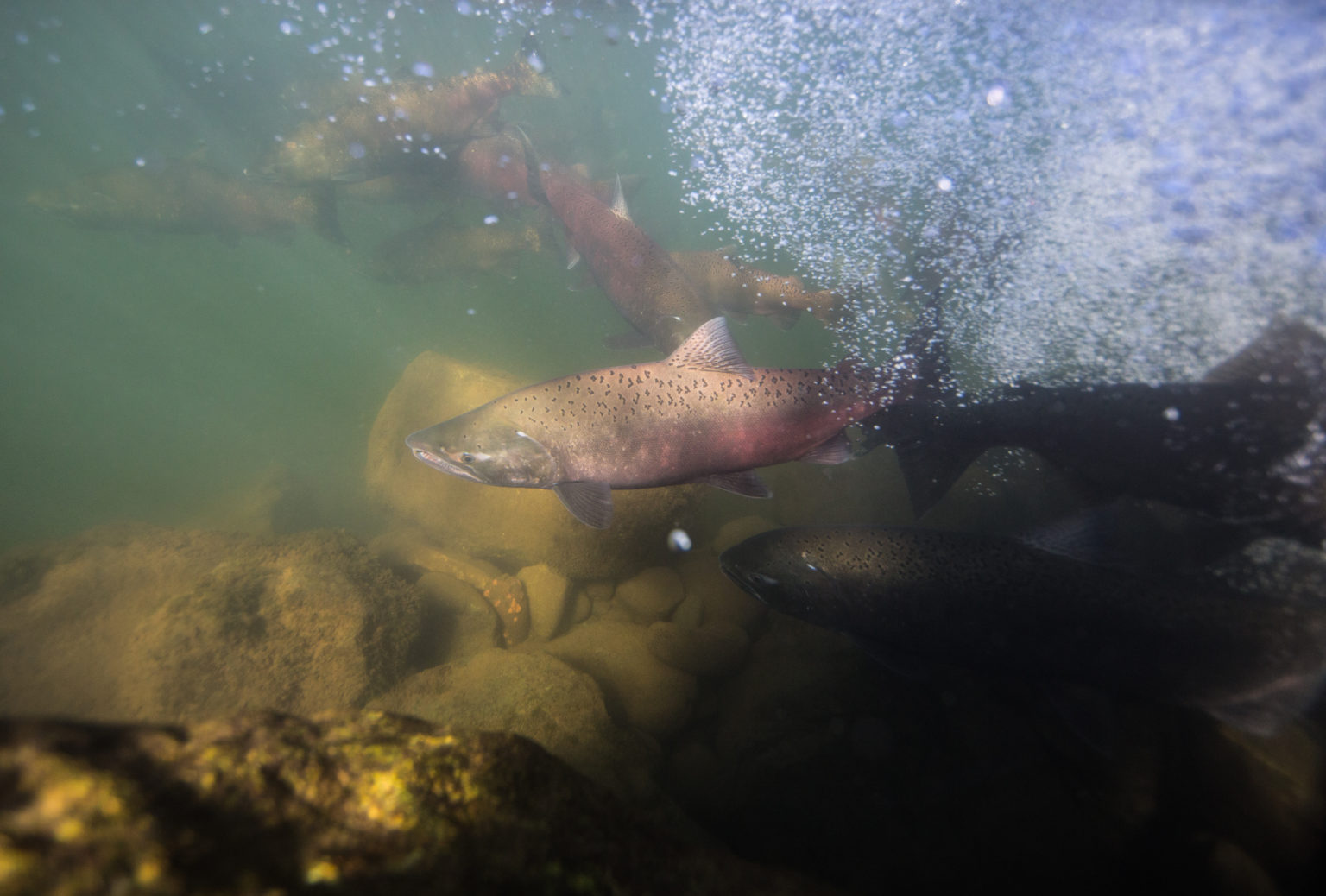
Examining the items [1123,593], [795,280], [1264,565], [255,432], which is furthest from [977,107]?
[255,432]

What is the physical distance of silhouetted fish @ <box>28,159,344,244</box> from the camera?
1480cm

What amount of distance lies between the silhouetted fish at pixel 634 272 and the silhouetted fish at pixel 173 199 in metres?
12.6

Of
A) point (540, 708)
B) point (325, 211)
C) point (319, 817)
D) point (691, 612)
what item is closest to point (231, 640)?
point (540, 708)

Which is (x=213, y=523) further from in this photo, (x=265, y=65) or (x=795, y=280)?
(x=265, y=65)

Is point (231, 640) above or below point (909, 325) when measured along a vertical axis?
below

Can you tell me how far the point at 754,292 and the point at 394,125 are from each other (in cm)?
922

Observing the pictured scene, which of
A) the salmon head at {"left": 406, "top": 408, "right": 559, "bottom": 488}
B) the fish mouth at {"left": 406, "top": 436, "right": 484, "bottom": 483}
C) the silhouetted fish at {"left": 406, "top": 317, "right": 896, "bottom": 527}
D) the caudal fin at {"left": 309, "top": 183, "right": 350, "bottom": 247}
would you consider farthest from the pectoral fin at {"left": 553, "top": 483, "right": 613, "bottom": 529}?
the caudal fin at {"left": 309, "top": 183, "right": 350, "bottom": 247}

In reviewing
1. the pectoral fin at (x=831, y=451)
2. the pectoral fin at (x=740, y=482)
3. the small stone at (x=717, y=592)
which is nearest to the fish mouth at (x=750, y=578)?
the pectoral fin at (x=740, y=482)

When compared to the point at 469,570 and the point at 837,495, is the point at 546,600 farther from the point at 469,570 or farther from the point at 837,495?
the point at 837,495

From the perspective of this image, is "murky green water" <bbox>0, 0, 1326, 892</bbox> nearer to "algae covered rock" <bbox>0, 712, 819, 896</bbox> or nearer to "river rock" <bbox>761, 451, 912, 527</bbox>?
"river rock" <bbox>761, 451, 912, 527</bbox>

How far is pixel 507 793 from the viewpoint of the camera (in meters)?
1.41

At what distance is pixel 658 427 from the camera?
145 inches

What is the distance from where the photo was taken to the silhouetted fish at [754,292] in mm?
6828

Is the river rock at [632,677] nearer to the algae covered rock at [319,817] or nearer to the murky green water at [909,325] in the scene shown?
the murky green water at [909,325]
